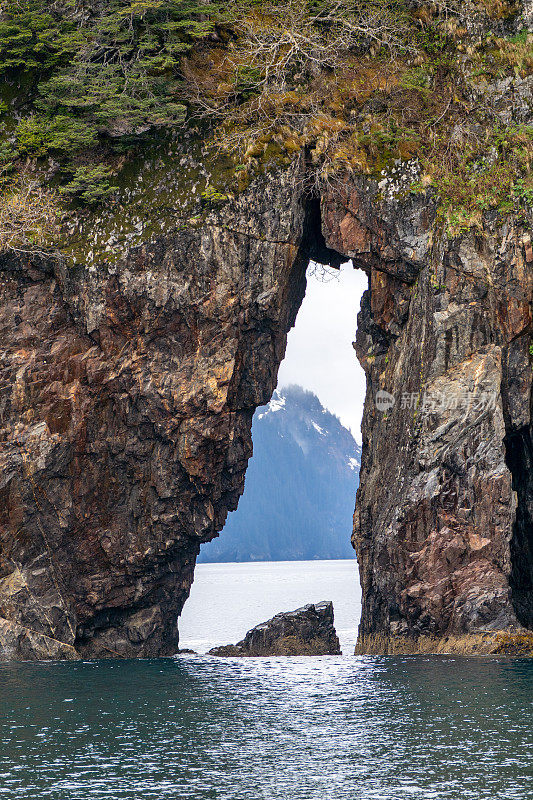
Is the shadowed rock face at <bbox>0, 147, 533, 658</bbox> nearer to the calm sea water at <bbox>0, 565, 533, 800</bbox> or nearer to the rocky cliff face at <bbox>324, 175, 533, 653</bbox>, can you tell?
the rocky cliff face at <bbox>324, 175, 533, 653</bbox>

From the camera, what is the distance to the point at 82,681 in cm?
3312

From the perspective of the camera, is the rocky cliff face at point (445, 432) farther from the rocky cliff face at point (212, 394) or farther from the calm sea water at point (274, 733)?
the calm sea water at point (274, 733)

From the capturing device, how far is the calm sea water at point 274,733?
63.2 ft

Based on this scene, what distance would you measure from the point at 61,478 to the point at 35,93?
18730 millimetres

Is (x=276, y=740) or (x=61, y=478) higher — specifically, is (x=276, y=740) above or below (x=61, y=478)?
below

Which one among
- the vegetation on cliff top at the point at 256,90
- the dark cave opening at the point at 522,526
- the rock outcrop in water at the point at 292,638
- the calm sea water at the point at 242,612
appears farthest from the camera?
the calm sea water at the point at 242,612

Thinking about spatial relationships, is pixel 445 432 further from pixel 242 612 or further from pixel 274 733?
pixel 242 612

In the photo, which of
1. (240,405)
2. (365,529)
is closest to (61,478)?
(240,405)

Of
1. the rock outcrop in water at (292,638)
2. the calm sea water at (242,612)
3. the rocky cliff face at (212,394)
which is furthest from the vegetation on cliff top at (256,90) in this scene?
the calm sea water at (242,612)

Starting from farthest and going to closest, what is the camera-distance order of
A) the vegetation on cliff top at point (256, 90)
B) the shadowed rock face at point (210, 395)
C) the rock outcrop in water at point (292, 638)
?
the rock outcrop in water at point (292, 638) < the vegetation on cliff top at point (256, 90) < the shadowed rock face at point (210, 395)

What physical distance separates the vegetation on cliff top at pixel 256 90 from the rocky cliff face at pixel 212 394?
5.57ft

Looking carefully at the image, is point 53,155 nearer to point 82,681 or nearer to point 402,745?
point 82,681

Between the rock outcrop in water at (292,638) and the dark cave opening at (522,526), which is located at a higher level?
the dark cave opening at (522,526)

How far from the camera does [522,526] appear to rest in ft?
128
